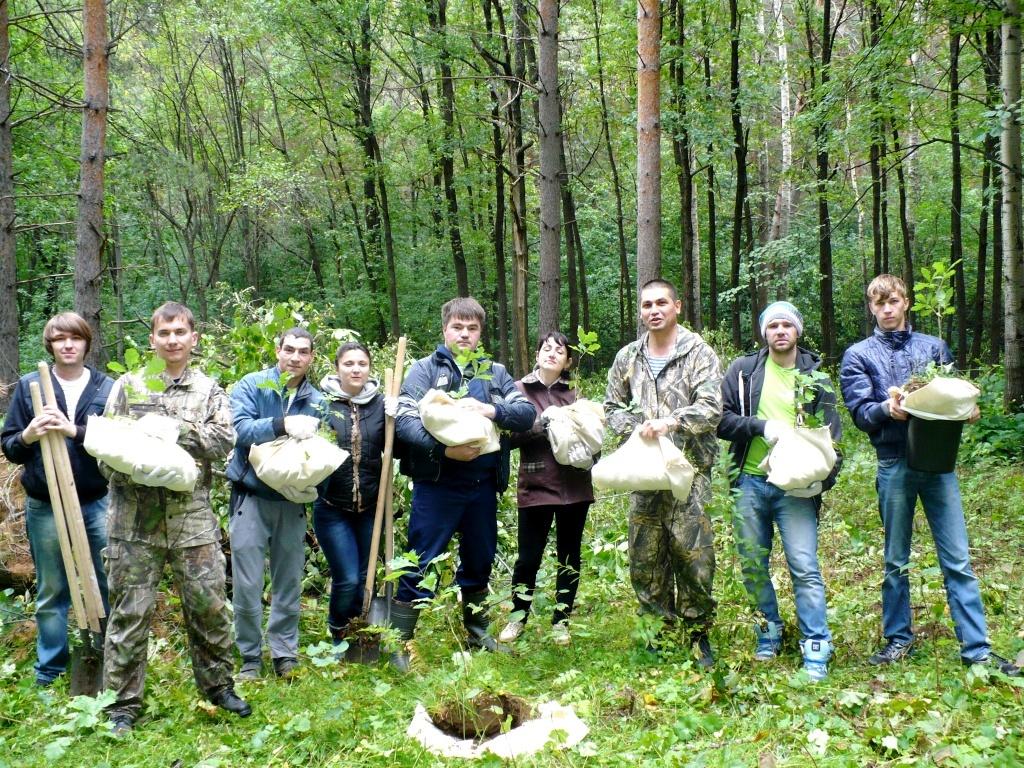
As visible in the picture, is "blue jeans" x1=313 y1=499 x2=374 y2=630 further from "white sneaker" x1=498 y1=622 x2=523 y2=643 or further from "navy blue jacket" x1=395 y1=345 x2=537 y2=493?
"white sneaker" x1=498 y1=622 x2=523 y2=643

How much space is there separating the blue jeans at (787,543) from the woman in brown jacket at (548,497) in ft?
3.10

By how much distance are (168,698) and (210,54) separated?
85.1 feet

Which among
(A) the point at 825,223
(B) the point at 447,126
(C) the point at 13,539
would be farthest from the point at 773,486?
(B) the point at 447,126

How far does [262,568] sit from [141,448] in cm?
118

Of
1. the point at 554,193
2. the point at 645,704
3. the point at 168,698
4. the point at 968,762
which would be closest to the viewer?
the point at 968,762

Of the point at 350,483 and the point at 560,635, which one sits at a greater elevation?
the point at 350,483

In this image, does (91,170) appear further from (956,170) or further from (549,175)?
(956,170)

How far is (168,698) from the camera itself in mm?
3959

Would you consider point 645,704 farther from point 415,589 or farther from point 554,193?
point 554,193

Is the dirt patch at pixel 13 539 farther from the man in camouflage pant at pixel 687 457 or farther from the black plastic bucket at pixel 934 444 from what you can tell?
the black plastic bucket at pixel 934 444

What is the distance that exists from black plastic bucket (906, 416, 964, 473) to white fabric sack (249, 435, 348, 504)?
2.77 meters

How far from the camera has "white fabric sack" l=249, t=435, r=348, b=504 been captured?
3.88m

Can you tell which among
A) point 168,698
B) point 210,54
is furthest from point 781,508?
point 210,54

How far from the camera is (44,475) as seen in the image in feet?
13.7
